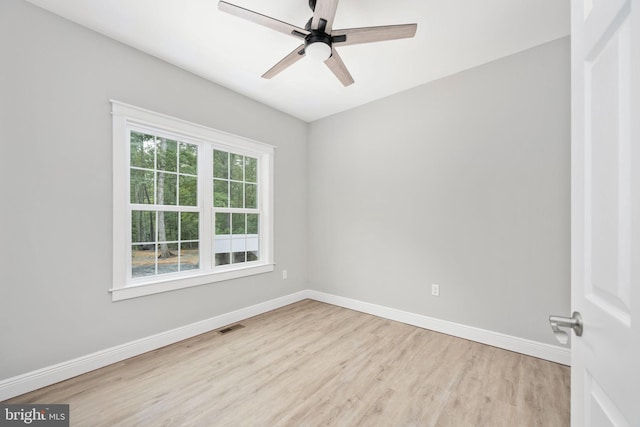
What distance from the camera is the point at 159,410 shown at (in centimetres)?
174

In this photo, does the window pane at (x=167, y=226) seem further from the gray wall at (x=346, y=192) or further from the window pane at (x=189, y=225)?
the gray wall at (x=346, y=192)

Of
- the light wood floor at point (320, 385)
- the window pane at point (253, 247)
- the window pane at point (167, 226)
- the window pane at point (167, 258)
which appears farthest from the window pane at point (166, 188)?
the light wood floor at point (320, 385)

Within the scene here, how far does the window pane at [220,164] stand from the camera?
3.20m

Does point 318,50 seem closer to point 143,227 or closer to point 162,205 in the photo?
point 162,205

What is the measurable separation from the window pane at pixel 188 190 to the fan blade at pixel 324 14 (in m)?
2.02

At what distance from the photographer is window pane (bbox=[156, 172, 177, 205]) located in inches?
107

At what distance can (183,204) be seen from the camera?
2889mm

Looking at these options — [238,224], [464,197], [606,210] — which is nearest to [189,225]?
[238,224]

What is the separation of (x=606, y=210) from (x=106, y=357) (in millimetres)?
3191

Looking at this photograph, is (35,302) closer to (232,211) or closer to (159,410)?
(159,410)

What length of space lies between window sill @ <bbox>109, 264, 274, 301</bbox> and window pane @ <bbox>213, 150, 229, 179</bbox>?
1.18 meters

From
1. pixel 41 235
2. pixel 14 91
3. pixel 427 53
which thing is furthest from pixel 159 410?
pixel 427 53

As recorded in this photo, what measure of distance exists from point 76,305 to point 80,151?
4.05 ft

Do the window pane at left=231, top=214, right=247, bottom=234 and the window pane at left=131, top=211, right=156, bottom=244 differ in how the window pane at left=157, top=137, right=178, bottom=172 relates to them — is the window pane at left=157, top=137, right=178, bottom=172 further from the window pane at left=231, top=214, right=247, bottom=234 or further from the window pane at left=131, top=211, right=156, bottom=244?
the window pane at left=231, top=214, right=247, bottom=234
